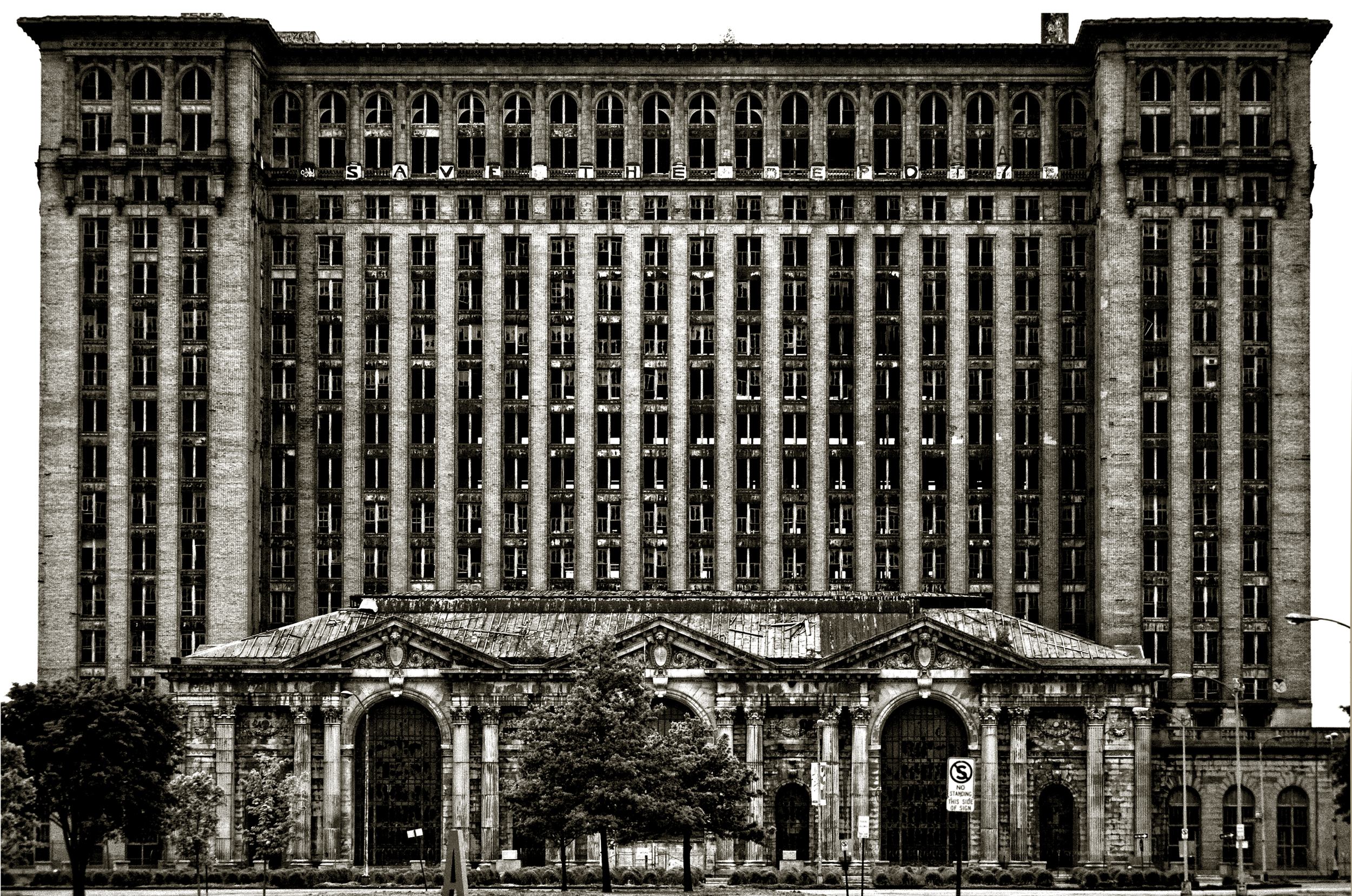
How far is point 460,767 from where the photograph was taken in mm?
158750

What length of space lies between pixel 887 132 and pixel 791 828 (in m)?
62.1

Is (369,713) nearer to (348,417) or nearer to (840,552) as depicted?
(348,417)

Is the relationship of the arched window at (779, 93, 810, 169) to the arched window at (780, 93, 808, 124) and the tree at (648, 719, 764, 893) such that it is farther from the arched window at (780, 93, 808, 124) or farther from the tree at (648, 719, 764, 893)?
the tree at (648, 719, 764, 893)

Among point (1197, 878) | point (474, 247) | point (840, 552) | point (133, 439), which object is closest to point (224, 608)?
point (133, 439)

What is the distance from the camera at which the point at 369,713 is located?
524 feet

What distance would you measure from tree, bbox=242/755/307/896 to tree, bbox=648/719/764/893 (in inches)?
941

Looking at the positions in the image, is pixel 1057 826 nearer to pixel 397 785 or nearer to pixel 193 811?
pixel 397 785

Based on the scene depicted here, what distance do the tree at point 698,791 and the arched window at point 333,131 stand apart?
66.5 meters

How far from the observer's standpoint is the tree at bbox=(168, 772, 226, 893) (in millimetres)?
136500

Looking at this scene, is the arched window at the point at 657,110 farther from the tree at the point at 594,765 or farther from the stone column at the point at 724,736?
the tree at the point at 594,765

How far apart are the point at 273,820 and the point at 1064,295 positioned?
8338 centimetres

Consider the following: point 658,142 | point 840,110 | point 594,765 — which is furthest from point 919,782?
point 658,142

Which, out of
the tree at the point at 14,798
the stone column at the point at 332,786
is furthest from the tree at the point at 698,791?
the tree at the point at 14,798

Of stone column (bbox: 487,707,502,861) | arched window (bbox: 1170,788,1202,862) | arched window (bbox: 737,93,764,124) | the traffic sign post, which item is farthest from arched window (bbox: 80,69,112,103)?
the traffic sign post
